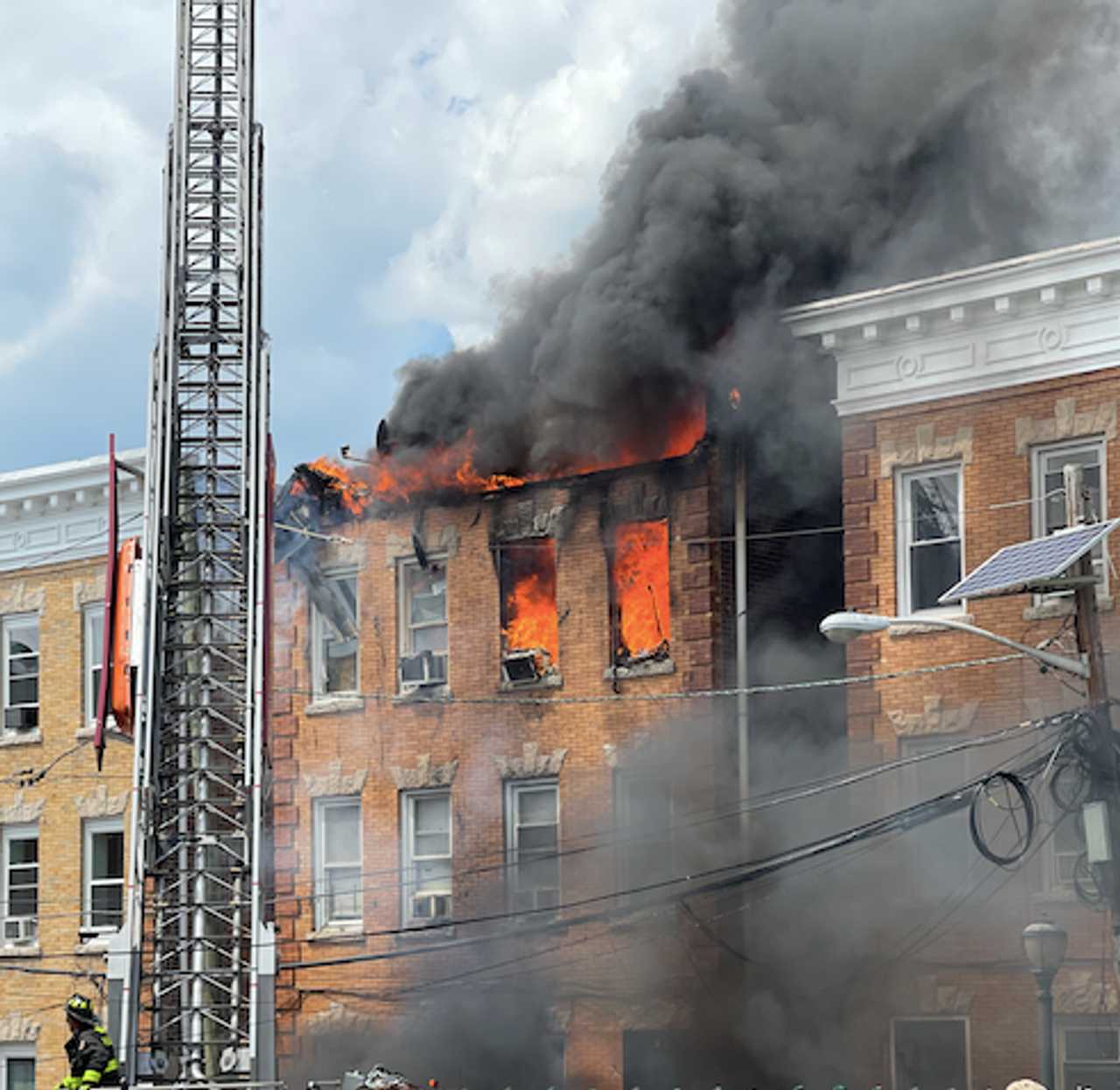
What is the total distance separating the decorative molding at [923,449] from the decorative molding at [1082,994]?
18.0 feet

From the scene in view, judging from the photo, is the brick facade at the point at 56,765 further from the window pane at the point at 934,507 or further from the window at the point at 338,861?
the window pane at the point at 934,507

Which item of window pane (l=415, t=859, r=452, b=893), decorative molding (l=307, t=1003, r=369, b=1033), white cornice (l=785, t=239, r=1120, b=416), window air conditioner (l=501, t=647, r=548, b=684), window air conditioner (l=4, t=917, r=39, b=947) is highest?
white cornice (l=785, t=239, r=1120, b=416)

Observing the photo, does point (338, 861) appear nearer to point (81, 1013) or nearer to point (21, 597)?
point (21, 597)

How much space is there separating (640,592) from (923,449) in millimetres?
4232

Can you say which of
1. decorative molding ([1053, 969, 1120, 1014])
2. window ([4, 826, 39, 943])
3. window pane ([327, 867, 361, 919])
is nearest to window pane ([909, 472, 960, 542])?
decorative molding ([1053, 969, 1120, 1014])

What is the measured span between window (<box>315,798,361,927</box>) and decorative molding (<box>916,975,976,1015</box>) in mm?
8376

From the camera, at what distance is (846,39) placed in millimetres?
26594

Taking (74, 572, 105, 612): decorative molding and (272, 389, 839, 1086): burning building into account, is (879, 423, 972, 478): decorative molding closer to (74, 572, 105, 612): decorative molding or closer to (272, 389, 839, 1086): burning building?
(272, 389, 839, 1086): burning building

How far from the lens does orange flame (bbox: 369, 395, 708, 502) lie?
2650cm

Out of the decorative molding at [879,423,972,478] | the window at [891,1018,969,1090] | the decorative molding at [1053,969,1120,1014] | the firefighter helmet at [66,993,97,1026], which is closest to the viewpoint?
the firefighter helmet at [66,993,97,1026]

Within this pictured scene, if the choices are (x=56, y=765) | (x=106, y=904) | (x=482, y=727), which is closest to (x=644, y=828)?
(x=482, y=727)

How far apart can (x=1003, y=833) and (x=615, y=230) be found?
951cm

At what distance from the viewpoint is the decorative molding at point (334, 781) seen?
28625 mm

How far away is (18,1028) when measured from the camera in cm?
3100
